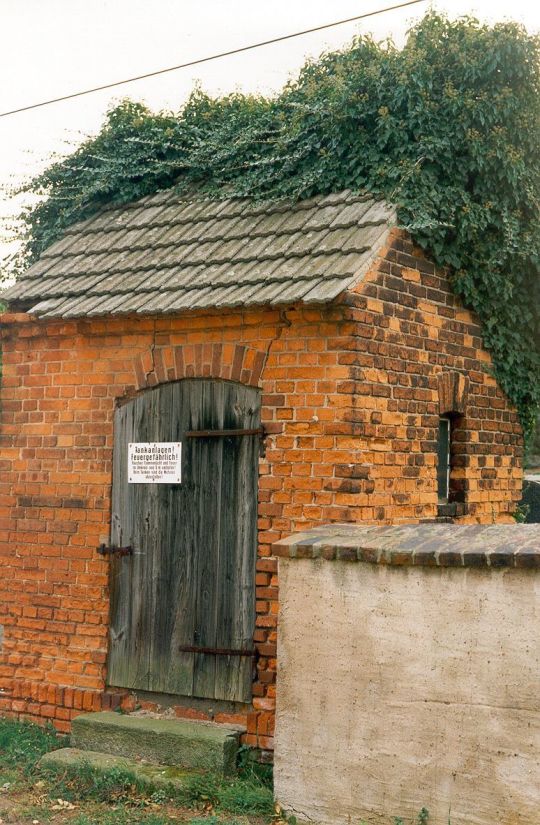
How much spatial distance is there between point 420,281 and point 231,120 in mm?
2513

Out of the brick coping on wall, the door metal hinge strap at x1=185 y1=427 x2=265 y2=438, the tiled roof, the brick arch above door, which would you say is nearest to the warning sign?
the door metal hinge strap at x1=185 y1=427 x2=265 y2=438

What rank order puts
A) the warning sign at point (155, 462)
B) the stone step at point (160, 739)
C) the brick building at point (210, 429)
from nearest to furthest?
the stone step at point (160, 739) < the brick building at point (210, 429) < the warning sign at point (155, 462)

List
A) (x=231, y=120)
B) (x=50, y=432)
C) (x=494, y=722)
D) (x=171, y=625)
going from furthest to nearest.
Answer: (x=231, y=120) → (x=50, y=432) → (x=171, y=625) → (x=494, y=722)

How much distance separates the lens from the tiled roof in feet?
23.9

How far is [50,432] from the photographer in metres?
8.61

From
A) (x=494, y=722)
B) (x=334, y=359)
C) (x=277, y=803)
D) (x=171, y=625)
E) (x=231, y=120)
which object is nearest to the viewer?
(x=494, y=722)

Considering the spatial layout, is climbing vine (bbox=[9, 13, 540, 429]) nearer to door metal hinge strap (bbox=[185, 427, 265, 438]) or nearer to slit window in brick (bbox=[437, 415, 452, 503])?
slit window in brick (bbox=[437, 415, 452, 503])

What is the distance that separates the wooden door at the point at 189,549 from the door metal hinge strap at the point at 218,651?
1cm

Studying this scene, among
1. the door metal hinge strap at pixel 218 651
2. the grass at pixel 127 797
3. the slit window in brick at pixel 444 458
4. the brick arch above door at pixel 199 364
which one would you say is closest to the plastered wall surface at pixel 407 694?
the grass at pixel 127 797

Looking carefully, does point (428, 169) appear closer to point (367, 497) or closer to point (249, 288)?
point (249, 288)

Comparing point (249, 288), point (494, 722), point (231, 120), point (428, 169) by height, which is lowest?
point (494, 722)

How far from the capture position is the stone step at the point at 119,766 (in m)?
6.89

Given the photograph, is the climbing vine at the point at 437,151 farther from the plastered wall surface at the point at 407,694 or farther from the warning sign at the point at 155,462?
the plastered wall surface at the point at 407,694

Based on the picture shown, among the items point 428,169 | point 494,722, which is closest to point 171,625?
point 494,722
